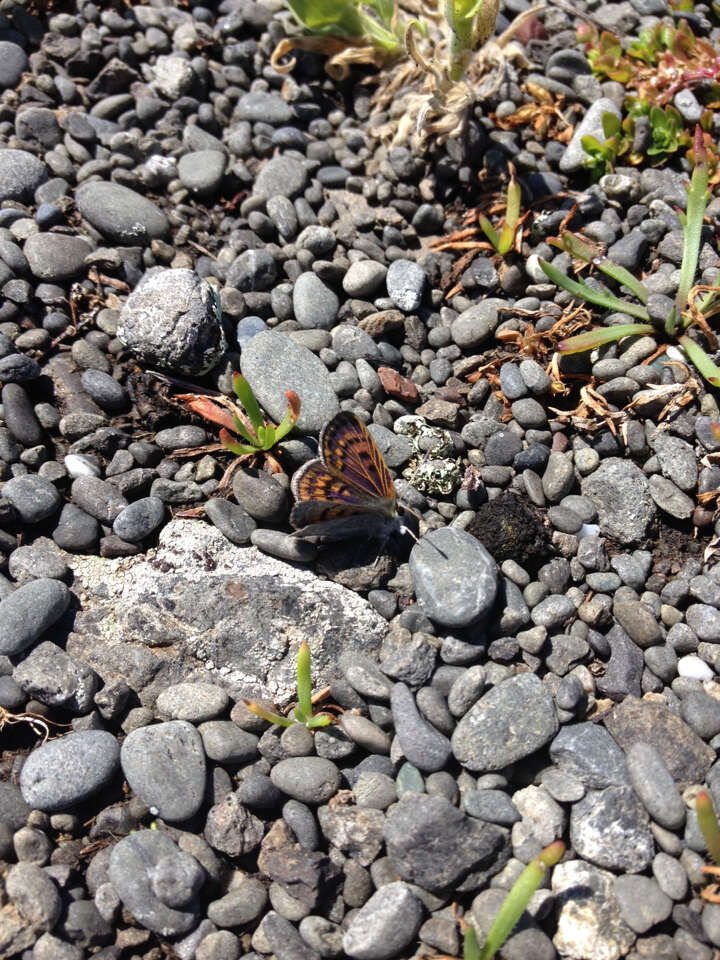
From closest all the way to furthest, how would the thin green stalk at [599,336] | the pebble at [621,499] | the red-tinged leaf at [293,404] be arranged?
the red-tinged leaf at [293,404] → the pebble at [621,499] → the thin green stalk at [599,336]

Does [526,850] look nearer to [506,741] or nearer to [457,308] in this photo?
[506,741]

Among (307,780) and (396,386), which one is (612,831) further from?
(396,386)

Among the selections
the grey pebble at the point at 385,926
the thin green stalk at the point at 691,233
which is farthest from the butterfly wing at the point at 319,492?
the thin green stalk at the point at 691,233

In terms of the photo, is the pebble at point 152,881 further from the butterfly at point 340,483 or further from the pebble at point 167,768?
the butterfly at point 340,483

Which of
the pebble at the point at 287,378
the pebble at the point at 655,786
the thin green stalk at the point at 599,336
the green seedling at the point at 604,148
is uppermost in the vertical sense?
the green seedling at the point at 604,148

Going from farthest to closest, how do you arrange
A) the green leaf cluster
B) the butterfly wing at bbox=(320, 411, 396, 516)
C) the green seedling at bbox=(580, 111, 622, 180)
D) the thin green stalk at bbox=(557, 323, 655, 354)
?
the green leaf cluster < the green seedling at bbox=(580, 111, 622, 180) < the thin green stalk at bbox=(557, 323, 655, 354) < the butterfly wing at bbox=(320, 411, 396, 516)

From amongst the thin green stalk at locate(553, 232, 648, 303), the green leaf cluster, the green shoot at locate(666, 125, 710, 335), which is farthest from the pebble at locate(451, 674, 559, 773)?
the green leaf cluster

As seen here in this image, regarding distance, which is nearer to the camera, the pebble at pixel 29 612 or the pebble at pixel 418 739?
the pebble at pixel 418 739

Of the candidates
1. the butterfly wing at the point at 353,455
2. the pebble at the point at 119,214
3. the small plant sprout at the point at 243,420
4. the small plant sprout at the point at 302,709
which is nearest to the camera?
the small plant sprout at the point at 302,709

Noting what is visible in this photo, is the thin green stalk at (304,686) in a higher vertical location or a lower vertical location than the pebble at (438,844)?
higher

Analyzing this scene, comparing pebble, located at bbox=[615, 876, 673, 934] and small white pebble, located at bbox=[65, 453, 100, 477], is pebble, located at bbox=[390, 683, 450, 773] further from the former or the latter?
small white pebble, located at bbox=[65, 453, 100, 477]
